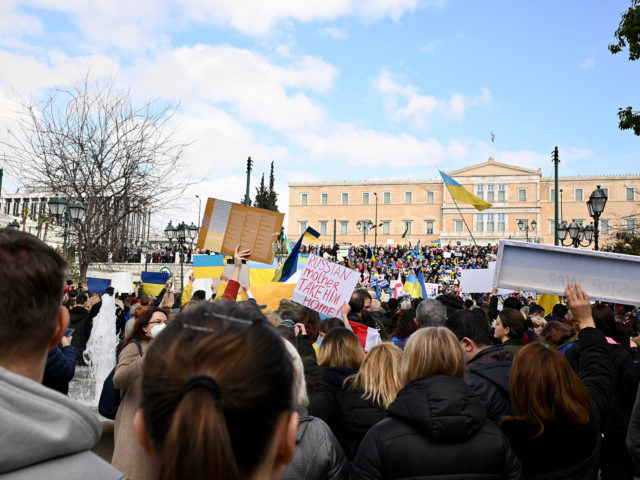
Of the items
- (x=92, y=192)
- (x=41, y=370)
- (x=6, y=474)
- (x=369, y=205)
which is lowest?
(x=6, y=474)

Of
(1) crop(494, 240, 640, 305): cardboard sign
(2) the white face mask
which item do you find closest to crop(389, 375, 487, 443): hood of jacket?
(2) the white face mask

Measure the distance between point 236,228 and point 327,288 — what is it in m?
1.33

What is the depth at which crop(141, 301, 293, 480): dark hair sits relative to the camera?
1.01 meters

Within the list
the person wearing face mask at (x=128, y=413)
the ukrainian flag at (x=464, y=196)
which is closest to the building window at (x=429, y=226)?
the ukrainian flag at (x=464, y=196)

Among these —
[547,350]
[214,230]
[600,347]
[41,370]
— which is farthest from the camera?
[214,230]

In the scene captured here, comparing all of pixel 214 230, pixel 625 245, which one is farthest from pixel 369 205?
pixel 214 230

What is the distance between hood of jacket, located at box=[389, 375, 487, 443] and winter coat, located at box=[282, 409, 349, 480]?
16.4 inches

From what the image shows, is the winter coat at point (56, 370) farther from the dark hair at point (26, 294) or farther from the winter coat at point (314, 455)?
the dark hair at point (26, 294)

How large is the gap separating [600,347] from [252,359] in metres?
2.61

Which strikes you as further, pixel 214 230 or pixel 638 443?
pixel 214 230

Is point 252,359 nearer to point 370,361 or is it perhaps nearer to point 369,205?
point 370,361

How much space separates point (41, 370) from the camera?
1.47 m

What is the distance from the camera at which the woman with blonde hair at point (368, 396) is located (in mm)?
3240

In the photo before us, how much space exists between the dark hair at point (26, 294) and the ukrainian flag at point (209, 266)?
8326 millimetres
